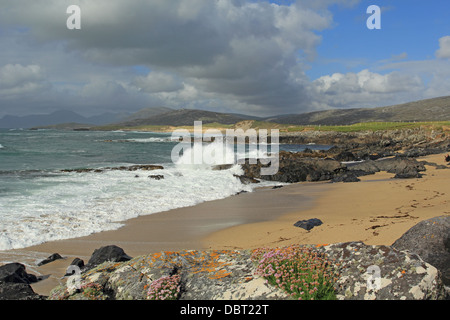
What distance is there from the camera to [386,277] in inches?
147

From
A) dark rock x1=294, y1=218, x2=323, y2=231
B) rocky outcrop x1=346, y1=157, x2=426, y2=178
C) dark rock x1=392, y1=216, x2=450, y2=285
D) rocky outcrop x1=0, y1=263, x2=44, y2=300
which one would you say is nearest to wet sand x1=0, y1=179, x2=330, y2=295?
rocky outcrop x1=0, y1=263, x2=44, y2=300

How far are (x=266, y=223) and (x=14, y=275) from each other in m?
7.51

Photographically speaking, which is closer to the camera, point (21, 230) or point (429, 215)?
point (21, 230)

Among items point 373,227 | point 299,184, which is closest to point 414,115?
point 299,184

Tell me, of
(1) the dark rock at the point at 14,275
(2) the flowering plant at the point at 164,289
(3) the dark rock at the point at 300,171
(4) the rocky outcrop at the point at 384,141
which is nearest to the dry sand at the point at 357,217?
(1) the dark rock at the point at 14,275

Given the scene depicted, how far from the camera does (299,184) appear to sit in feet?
71.3

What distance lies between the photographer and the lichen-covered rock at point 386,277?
3.57 m

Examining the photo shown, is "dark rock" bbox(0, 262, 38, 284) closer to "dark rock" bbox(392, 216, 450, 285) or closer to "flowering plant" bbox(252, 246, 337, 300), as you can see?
"flowering plant" bbox(252, 246, 337, 300)

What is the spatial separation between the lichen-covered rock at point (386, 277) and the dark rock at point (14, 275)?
18.2 ft

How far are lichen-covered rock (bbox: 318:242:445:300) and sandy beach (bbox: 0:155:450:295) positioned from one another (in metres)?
3.92

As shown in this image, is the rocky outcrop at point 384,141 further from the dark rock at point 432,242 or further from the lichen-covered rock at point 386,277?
the lichen-covered rock at point 386,277

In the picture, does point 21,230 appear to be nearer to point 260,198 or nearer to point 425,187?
point 260,198
